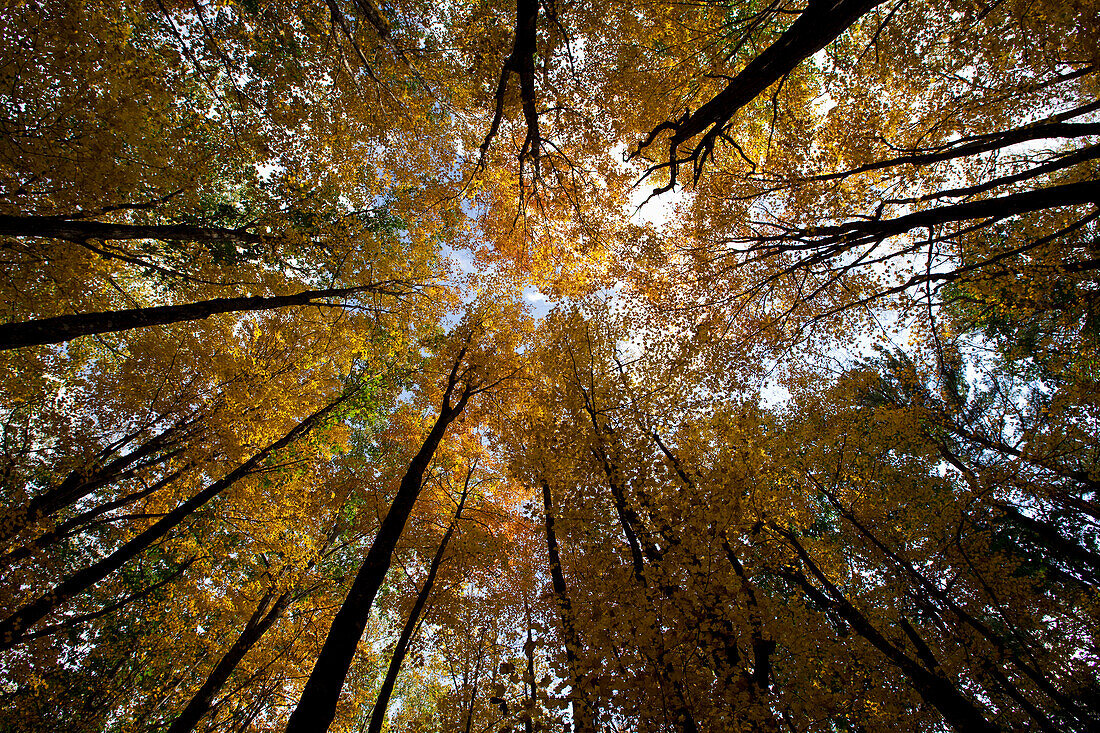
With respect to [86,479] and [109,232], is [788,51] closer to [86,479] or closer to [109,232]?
[109,232]

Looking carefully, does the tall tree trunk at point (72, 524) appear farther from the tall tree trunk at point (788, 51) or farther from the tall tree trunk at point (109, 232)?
the tall tree trunk at point (788, 51)

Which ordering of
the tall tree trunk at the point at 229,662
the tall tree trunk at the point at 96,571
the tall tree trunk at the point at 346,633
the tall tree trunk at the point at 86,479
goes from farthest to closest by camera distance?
1. the tall tree trunk at the point at 229,662
2. the tall tree trunk at the point at 96,571
3. the tall tree trunk at the point at 86,479
4. the tall tree trunk at the point at 346,633

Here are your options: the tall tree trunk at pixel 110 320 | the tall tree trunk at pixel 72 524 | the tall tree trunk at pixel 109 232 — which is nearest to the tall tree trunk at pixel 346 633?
the tall tree trunk at pixel 110 320

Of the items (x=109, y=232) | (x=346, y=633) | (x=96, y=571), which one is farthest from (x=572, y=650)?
(x=109, y=232)

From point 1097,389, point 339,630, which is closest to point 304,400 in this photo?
point 339,630

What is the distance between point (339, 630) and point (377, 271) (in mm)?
7082

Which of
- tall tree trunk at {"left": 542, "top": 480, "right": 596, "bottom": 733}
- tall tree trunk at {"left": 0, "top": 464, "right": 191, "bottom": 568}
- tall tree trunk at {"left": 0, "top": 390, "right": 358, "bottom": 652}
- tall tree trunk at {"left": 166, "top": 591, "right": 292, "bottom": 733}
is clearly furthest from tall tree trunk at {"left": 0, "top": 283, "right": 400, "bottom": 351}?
tall tree trunk at {"left": 542, "top": 480, "right": 596, "bottom": 733}

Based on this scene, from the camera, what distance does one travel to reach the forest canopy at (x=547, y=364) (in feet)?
17.3

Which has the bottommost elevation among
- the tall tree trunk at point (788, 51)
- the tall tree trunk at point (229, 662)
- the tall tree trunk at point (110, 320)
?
the tall tree trunk at point (229, 662)

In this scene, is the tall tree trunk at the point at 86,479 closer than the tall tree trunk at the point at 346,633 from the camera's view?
No

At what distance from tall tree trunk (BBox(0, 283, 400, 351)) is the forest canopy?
0.18 feet

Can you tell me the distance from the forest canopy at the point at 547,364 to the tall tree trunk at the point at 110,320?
0.05m

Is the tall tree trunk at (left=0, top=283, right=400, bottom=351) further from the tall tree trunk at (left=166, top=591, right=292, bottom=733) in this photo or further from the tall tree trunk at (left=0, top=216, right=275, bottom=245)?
the tall tree trunk at (left=166, top=591, right=292, bottom=733)

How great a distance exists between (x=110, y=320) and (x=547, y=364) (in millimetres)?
7691
